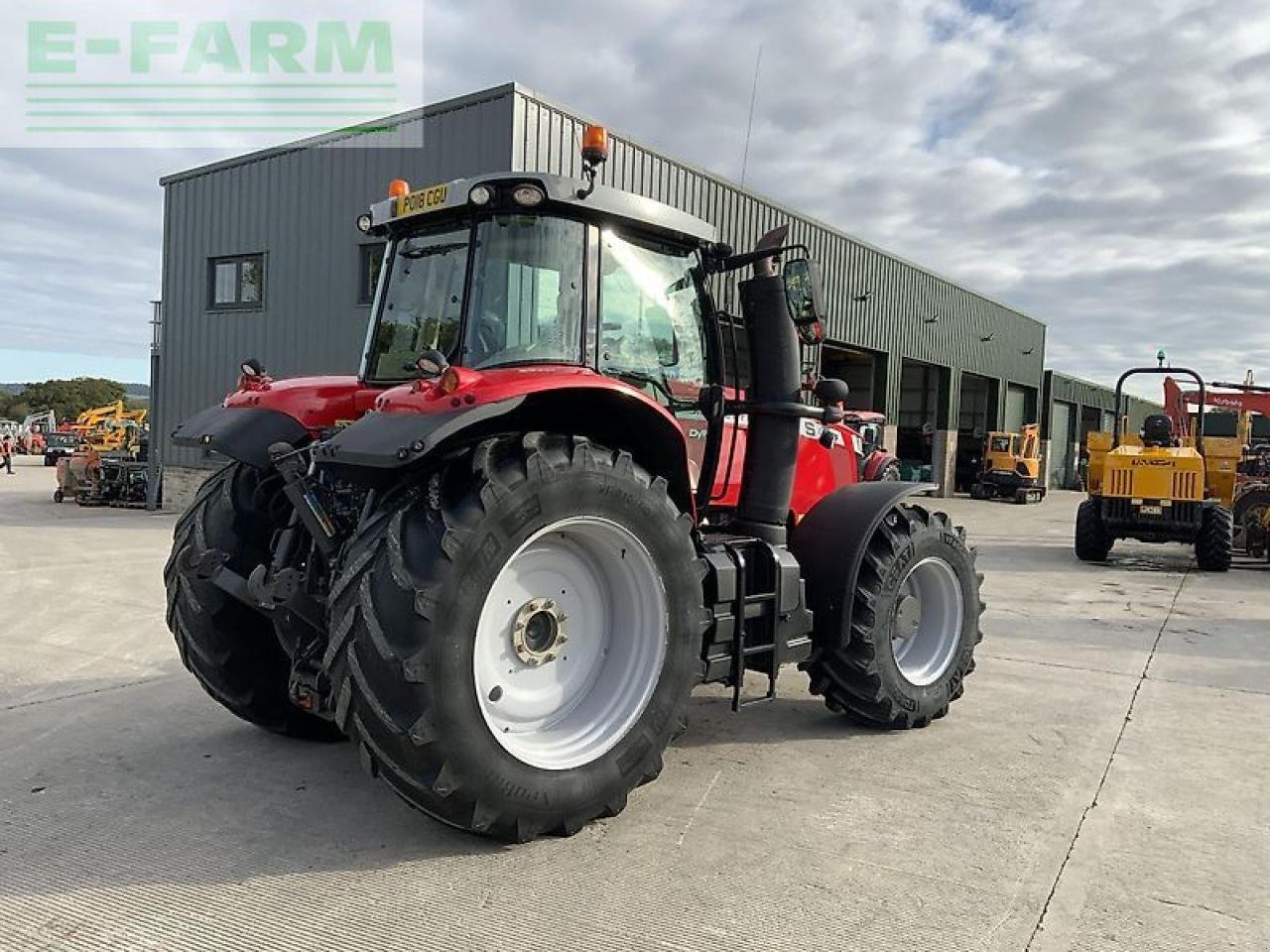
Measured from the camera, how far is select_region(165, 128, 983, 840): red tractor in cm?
297

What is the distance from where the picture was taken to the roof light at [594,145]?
363cm

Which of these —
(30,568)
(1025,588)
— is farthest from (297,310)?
(1025,588)

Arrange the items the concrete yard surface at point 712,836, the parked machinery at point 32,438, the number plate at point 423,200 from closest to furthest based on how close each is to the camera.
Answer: the concrete yard surface at point 712,836 → the number plate at point 423,200 → the parked machinery at point 32,438

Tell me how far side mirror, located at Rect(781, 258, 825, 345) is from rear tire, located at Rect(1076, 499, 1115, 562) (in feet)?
32.4

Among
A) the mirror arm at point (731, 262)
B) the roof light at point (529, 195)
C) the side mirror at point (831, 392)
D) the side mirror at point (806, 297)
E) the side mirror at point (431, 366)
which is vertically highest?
the roof light at point (529, 195)

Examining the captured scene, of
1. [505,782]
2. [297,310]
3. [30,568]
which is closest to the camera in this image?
[505,782]

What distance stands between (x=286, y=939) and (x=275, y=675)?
1757 mm

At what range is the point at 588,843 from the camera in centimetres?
325

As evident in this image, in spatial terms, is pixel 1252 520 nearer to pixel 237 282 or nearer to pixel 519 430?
pixel 519 430

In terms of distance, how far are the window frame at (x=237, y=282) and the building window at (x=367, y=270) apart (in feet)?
7.45

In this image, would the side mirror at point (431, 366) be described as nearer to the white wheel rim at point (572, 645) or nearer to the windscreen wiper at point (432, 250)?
the white wheel rim at point (572, 645)

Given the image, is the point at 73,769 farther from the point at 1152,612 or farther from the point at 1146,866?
the point at 1152,612

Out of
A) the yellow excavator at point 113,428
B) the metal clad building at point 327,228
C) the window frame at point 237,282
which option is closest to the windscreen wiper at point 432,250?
the metal clad building at point 327,228

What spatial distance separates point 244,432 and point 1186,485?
1170 cm
